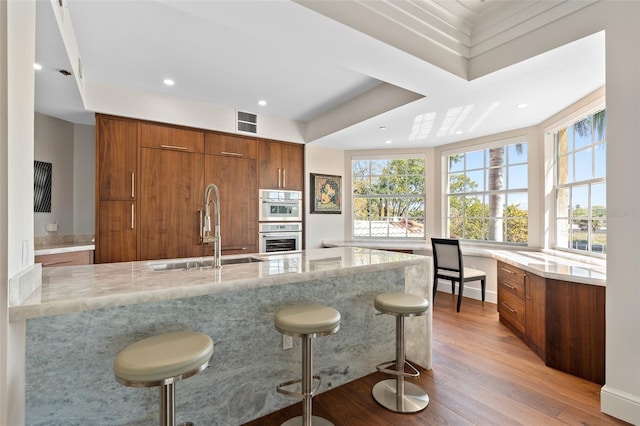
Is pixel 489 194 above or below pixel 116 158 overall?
below

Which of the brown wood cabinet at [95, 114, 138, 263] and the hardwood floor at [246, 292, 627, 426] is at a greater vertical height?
the brown wood cabinet at [95, 114, 138, 263]

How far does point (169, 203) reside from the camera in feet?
12.1

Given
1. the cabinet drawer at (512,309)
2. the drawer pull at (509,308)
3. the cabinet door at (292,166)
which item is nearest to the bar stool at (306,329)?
the cabinet drawer at (512,309)

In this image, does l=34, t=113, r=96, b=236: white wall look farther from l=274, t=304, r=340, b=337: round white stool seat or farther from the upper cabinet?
l=274, t=304, r=340, b=337: round white stool seat

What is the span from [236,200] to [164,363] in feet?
10.6

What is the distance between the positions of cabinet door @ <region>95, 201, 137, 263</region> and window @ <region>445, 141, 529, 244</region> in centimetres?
465

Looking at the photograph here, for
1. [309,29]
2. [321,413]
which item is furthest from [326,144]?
[321,413]

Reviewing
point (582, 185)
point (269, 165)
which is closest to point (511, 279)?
point (582, 185)

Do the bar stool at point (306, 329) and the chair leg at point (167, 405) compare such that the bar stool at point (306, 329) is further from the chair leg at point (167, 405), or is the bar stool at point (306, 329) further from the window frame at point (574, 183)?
the window frame at point (574, 183)

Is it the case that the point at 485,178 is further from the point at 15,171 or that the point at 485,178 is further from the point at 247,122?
the point at 15,171

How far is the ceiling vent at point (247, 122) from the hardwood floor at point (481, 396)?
3421mm

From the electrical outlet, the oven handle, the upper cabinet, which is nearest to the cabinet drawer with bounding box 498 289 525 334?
the electrical outlet

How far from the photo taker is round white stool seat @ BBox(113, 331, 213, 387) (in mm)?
1050

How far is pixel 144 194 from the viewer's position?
353 centimetres
